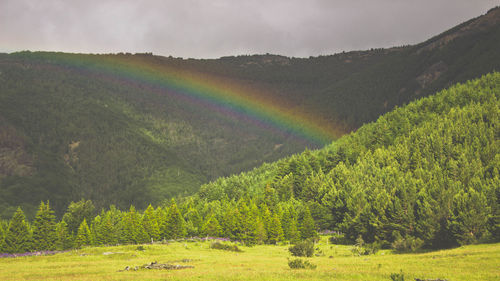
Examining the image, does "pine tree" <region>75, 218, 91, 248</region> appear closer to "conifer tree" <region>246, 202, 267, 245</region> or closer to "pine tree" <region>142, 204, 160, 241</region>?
"pine tree" <region>142, 204, 160, 241</region>

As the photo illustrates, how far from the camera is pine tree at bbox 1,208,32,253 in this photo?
293 feet

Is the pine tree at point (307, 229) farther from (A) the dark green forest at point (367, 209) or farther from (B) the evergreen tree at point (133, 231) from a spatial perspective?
(B) the evergreen tree at point (133, 231)

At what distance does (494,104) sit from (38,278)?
170151mm

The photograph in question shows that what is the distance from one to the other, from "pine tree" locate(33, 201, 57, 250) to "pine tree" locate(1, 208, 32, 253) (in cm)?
164

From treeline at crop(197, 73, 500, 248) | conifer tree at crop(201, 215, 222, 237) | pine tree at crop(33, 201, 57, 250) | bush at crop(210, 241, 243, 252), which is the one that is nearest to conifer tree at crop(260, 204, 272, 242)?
conifer tree at crop(201, 215, 222, 237)

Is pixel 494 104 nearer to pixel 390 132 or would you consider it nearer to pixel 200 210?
pixel 390 132

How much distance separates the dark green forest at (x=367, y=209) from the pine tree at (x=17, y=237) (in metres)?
0.20

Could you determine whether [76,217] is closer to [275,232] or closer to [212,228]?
[212,228]

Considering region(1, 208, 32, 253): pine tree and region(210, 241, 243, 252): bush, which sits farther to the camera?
region(1, 208, 32, 253): pine tree

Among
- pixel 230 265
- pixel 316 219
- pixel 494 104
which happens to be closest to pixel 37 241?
pixel 230 265

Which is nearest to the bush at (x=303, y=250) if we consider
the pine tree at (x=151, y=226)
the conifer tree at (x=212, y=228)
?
the conifer tree at (x=212, y=228)

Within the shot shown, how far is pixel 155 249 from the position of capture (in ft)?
264

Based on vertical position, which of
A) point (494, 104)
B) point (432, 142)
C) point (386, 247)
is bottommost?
point (386, 247)

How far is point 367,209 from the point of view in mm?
93250
